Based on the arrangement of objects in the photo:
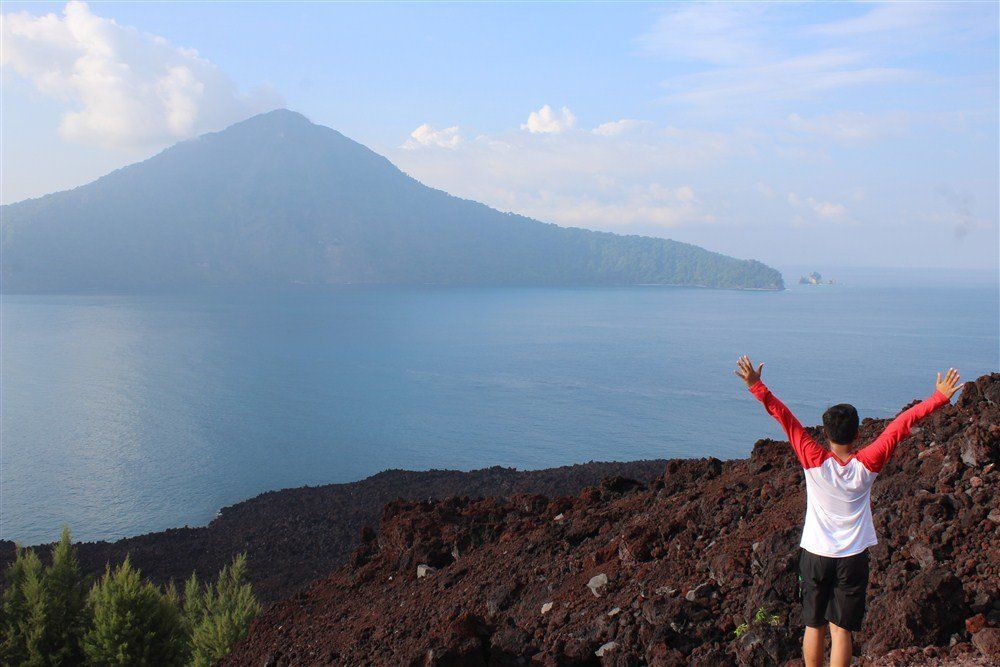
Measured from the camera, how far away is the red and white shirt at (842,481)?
3.81 meters

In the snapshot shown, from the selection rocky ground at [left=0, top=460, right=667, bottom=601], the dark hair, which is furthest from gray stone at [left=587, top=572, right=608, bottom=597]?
rocky ground at [left=0, top=460, right=667, bottom=601]

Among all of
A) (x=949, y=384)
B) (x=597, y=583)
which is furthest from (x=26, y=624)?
(x=949, y=384)

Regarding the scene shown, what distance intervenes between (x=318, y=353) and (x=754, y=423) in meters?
44.6

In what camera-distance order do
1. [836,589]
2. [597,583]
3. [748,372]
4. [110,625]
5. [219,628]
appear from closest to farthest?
[836,589], [748,372], [597,583], [219,628], [110,625]

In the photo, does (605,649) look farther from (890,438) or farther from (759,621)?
(890,438)

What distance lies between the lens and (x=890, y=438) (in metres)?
3.78

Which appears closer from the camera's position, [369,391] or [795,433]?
[795,433]

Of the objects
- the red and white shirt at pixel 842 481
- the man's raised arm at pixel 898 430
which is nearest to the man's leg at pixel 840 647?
the red and white shirt at pixel 842 481

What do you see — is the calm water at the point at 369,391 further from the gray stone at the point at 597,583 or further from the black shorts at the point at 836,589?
the black shorts at the point at 836,589

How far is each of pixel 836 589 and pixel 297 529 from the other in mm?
18056

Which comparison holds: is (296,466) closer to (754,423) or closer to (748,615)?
(754,423)

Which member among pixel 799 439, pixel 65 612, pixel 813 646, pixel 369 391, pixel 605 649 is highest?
pixel 799 439

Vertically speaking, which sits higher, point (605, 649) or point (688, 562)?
point (688, 562)

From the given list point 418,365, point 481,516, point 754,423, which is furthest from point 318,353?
point 481,516
